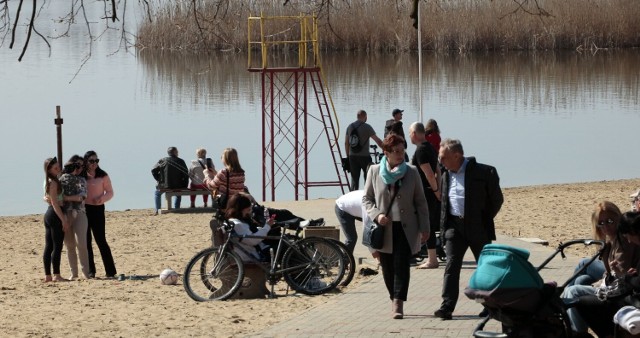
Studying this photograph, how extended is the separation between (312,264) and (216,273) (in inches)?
37.1

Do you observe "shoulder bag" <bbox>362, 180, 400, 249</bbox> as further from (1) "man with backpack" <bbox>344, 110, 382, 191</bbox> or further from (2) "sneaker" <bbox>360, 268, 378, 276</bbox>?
(1) "man with backpack" <bbox>344, 110, 382, 191</bbox>

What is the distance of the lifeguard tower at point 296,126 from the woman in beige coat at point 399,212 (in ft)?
32.0

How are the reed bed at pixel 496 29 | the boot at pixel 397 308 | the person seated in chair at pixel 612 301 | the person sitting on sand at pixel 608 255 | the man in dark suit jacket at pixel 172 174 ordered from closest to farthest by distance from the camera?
the person seated in chair at pixel 612 301, the person sitting on sand at pixel 608 255, the boot at pixel 397 308, the man in dark suit jacket at pixel 172 174, the reed bed at pixel 496 29

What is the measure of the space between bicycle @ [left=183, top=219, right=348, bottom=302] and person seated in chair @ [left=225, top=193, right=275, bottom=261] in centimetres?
4

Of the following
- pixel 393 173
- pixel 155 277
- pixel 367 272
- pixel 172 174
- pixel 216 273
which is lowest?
pixel 155 277

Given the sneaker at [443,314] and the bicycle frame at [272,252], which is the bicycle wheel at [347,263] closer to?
the bicycle frame at [272,252]

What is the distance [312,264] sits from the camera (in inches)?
510

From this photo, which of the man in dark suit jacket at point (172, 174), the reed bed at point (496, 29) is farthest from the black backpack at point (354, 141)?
the reed bed at point (496, 29)

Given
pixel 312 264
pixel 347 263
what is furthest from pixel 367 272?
pixel 312 264

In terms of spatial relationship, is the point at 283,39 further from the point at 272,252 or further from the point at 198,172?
the point at 272,252

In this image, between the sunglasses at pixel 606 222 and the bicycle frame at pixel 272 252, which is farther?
the bicycle frame at pixel 272 252

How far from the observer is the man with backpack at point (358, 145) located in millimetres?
20375

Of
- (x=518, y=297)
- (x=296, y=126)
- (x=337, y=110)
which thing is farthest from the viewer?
(x=337, y=110)

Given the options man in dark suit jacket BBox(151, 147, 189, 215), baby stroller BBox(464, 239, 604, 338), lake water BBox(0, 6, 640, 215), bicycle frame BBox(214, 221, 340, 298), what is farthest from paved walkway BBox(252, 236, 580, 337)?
lake water BBox(0, 6, 640, 215)
